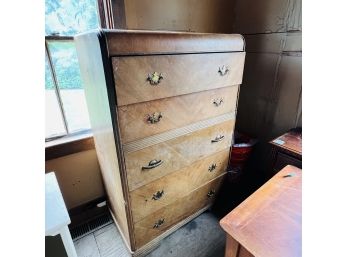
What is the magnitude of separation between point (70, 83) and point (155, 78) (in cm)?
78

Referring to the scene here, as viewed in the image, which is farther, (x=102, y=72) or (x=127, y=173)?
(x=127, y=173)

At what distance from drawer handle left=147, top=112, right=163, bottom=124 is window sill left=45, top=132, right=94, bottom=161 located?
0.71m

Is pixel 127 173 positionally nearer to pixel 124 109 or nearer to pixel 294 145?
pixel 124 109

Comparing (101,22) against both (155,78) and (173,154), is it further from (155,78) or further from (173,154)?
(173,154)

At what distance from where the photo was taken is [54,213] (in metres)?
0.82

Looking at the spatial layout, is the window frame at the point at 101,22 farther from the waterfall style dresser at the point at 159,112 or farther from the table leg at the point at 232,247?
the table leg at the point at 232,247

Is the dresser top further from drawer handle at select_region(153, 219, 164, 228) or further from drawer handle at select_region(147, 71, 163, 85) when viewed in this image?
drawer handle at select_region(153, 219, 164, 228)

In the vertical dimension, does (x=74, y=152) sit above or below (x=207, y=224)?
above

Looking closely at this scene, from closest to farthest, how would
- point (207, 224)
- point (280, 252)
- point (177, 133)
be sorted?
point (280, 252), point (177, 133), point (207, 224)

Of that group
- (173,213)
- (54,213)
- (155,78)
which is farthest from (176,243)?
(155,78)

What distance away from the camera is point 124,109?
91 centimetres

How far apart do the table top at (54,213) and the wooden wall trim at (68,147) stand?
456 mm
